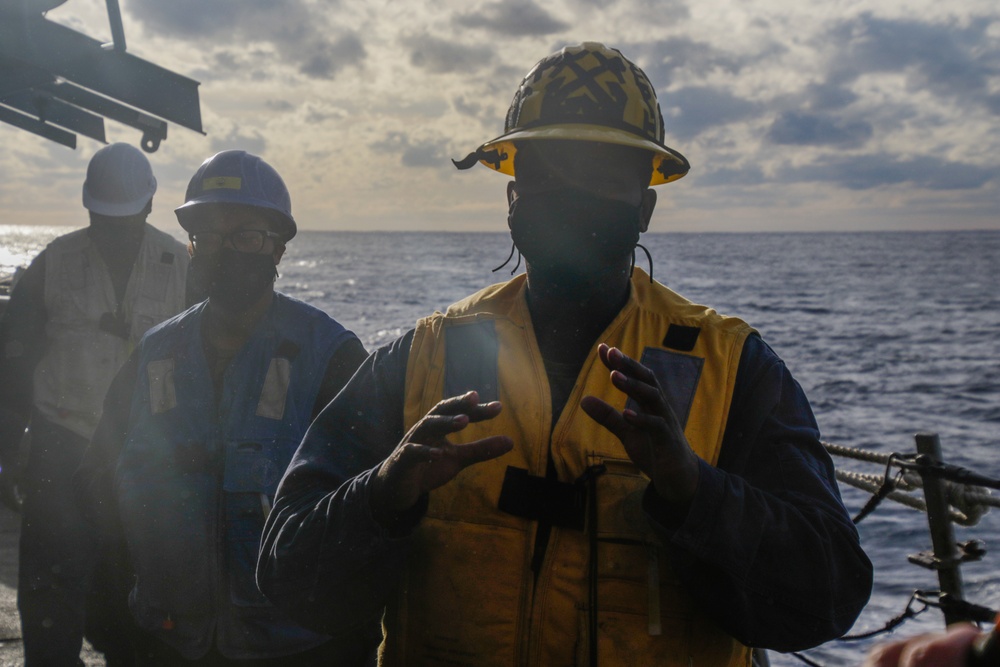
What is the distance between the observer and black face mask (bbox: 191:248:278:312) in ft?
11.3

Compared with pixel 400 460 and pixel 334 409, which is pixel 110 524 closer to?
pixel 334 409

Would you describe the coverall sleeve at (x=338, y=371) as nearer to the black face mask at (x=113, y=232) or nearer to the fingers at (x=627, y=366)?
the fingers at (x=627, y=366)

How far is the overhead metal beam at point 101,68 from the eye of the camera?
17.9 ft

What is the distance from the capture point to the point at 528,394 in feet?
6.73

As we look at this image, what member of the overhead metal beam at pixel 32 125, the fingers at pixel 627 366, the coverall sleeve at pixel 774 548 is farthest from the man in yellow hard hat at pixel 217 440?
the overhead metal beam at pixel 32 125

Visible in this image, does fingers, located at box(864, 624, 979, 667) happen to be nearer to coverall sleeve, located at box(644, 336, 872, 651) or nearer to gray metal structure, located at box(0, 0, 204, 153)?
coverall sleeve, located at box(644, 336, 872, 651)

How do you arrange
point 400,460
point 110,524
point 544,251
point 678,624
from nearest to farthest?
1. point 400,460
2. point 678,624
3. point 544,251
4. point 110,524

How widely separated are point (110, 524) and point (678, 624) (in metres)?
2.33

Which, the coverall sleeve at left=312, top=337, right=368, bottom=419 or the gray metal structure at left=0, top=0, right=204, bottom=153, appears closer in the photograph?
the coverall sleeve at left=312, top=337, right=368, bottom=419

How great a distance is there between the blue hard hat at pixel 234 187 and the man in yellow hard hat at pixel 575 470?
1619 millimetres

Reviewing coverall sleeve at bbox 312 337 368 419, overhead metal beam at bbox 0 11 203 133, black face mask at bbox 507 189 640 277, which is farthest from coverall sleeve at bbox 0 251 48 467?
black face mask at bbox 507 189 640 277

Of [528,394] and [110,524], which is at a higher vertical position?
[528,394]

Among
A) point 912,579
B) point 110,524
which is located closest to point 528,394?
point 110,524

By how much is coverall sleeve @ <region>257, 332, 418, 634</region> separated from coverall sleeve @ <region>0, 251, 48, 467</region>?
2899 mm
